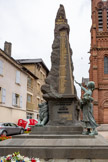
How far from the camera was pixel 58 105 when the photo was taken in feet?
24.5

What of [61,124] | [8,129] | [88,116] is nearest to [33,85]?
[8,129]

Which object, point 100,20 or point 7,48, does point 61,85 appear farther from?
point 100,20

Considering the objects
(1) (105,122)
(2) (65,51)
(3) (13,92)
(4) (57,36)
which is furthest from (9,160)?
(1) (105,122)

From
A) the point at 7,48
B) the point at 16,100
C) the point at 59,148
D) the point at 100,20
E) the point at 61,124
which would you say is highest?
the point at 100,20

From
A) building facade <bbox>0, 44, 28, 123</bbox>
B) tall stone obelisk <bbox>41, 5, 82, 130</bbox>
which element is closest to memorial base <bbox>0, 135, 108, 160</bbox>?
tall stone obelisk <bbox>41, 5, 82, 130</bbox>

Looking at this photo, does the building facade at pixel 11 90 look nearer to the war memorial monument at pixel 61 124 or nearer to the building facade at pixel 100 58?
the building facade at pixel 100 58

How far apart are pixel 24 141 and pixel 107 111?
98.7 feet

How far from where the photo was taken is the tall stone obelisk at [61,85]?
7.36m

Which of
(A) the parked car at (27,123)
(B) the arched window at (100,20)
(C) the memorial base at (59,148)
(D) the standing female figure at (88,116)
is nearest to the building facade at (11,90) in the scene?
(A) the parked car at (27,123)

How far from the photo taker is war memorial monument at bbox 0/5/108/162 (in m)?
5.35

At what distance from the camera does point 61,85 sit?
25.5ft

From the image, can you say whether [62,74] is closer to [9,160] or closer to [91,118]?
[91,118]

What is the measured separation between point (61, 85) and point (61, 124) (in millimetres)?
1527

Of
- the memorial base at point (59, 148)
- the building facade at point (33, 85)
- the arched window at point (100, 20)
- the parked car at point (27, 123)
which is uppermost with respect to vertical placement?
the arched window at point (100, 20)
